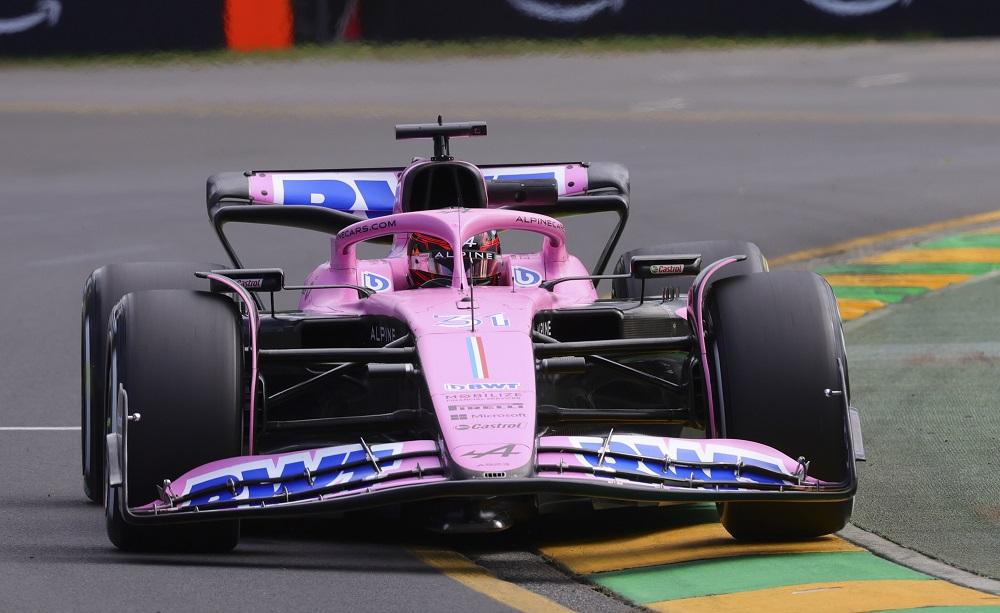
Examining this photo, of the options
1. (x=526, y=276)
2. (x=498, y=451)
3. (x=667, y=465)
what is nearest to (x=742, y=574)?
(x=667, y=465)

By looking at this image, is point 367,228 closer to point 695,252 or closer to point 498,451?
point 695,252

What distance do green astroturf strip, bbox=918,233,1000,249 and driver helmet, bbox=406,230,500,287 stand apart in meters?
9.32

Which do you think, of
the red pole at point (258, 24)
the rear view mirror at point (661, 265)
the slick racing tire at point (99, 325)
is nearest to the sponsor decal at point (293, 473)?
the rear view mirror at point (661, 265)

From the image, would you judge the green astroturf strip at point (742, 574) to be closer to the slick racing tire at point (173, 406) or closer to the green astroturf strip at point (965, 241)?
the slick racing tire at point (173, 406)

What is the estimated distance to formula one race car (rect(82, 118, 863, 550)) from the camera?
7109mm

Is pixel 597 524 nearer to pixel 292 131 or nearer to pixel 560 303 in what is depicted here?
pixel 560 303

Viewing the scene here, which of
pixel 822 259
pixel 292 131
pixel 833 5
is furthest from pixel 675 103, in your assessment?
pixel 822 259

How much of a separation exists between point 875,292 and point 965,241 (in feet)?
9.48

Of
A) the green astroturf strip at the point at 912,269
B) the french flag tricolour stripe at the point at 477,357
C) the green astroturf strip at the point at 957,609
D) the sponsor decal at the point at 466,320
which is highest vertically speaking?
the sponsor decal at the point at 466,320

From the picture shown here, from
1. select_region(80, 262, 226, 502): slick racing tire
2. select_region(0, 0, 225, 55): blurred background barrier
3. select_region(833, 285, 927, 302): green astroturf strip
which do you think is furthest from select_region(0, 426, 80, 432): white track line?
select_region(0, 0, 225, 55): blurred background barrier

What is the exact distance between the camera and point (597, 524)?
8242 millimetres

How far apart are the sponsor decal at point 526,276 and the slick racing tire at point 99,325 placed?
1.58 metres

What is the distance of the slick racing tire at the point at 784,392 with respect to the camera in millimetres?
7602

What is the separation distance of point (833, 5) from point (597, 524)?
22747 mm
